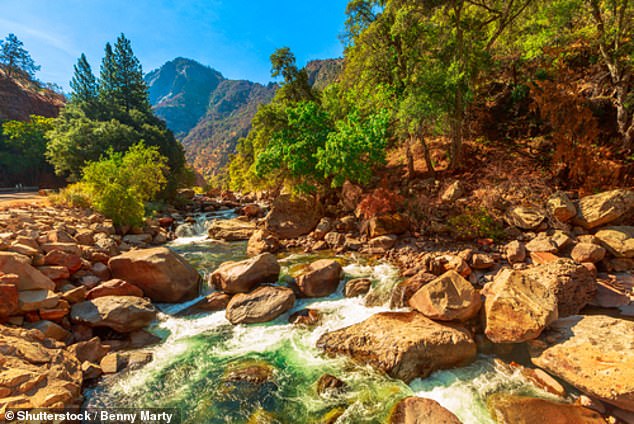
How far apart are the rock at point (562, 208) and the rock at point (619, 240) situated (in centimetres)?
99

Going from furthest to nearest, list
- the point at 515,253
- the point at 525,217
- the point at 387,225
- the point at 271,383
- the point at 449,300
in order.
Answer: the point at 387,225
the point at 525,217
the point at 515,253
the point at 449,300
the point at 271,383

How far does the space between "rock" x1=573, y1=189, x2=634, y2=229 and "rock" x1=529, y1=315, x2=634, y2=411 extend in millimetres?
4935

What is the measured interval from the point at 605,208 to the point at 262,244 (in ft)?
41.3

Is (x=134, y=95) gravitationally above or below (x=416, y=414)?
above

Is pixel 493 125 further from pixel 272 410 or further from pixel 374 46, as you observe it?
pixel 272 410

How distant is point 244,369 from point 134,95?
158ft

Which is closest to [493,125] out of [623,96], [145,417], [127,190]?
[623,96]

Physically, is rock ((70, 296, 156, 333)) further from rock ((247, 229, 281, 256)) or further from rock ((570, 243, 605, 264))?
rock ((570, 243, 605, 264))

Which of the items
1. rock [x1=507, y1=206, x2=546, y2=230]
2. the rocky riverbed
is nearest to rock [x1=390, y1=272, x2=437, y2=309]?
the rocky riverbed

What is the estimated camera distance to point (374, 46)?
44.7 feet

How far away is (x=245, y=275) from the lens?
863cm

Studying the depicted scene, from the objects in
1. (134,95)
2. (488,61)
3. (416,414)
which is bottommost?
(416,414)

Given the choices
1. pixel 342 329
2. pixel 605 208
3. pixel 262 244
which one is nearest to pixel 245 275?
pixel 342 329

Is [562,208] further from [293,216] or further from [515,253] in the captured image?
[293,216]
